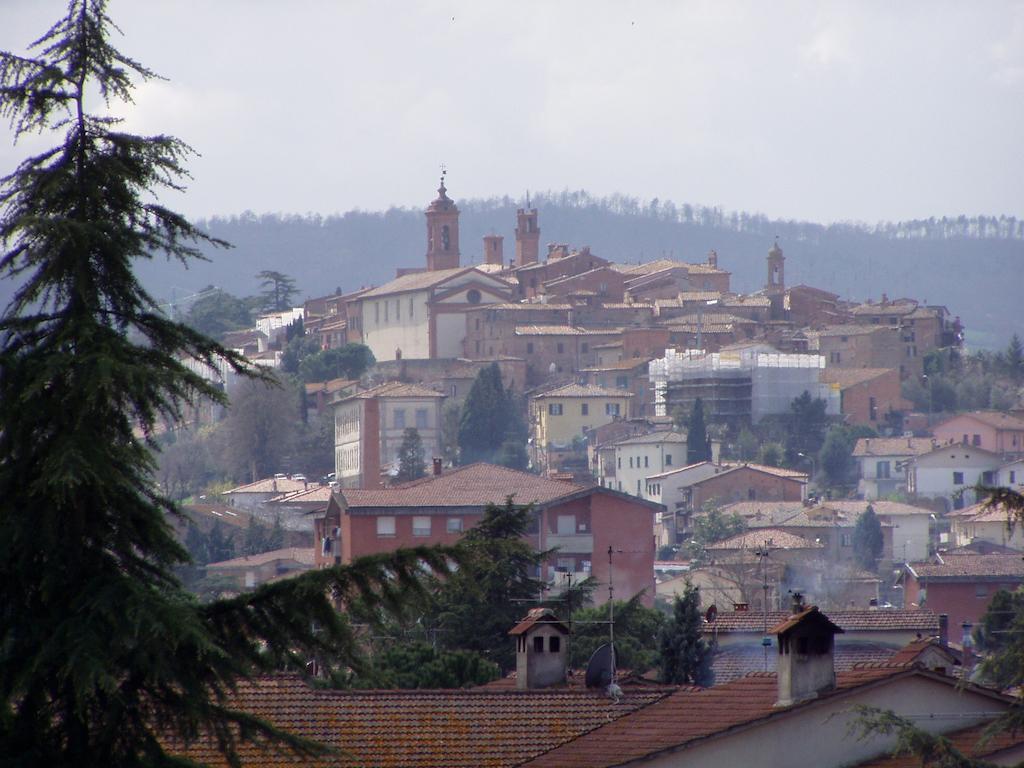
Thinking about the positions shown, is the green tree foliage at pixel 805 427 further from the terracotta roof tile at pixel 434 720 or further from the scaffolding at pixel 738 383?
the terracotta roof tile at pixel 434 720

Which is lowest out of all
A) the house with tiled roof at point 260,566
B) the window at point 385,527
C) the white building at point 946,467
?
the house with tiled roof at point 260,566

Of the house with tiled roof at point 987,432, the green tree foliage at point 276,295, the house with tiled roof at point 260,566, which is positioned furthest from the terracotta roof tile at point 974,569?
the green tree foliage at point 276,295

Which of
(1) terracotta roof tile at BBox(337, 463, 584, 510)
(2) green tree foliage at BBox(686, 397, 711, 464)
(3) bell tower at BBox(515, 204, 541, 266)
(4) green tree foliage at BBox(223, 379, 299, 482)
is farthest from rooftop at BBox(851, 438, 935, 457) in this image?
(3) bell tower at BBox(515, 204, 541, 266)

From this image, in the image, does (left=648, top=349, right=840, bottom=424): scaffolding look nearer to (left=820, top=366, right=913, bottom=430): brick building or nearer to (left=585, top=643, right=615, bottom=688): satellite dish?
(left=820, top=366, right=913, bottom=430): brick building

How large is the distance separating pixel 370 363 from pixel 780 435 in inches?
734

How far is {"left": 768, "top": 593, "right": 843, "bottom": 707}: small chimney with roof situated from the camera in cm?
1157

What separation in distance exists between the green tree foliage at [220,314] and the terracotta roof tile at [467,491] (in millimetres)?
58660

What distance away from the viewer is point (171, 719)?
257 inches

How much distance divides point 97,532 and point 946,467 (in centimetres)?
7960

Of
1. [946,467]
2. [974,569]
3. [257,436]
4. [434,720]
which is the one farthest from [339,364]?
[434,720]

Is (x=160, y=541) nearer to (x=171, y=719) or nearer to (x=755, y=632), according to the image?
(x=171, y=719)

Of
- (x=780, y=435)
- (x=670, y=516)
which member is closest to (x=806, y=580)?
(x=670, y=516)

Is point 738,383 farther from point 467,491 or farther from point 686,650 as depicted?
point 686,650

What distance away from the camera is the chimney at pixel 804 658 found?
11.6 meters
